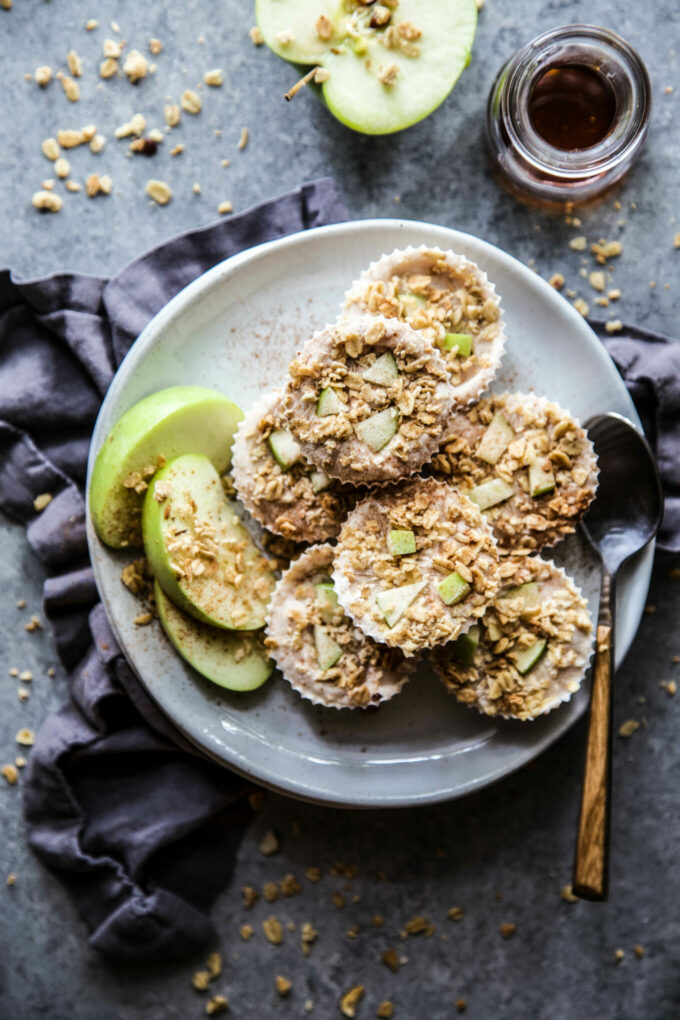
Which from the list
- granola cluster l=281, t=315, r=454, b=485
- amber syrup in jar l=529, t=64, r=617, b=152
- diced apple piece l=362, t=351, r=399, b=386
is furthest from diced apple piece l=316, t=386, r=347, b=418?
amber syrup in jar l=529, t=64, r=617, b=152

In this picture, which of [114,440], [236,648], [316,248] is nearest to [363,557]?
[236,648]

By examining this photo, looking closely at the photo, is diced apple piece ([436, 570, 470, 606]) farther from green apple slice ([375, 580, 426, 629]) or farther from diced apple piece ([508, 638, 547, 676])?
diced apple piece ([508, 638, 547, 676])

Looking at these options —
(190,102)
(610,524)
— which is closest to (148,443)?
(190,102)

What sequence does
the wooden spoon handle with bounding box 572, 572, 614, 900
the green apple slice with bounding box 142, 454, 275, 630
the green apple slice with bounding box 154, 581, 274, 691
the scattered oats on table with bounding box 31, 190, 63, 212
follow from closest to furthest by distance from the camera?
the wooden spoon handle with bounding box 572, 572, 614, 900 < the green apple slice with bounding box 142, 454, 275, 630 < the green apple slice with bounding box 154, 581, 274, 691 < the scattered oats on table with bounding box 31, 190, 63, 212

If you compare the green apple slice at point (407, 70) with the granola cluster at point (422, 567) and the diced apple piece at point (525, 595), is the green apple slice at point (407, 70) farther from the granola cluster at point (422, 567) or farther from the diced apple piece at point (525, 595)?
the diced apple piece at point (525, 595)

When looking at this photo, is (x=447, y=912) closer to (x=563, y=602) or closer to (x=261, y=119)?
(x=563, y=602)

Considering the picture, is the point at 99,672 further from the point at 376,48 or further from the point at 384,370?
the point at 376,48
